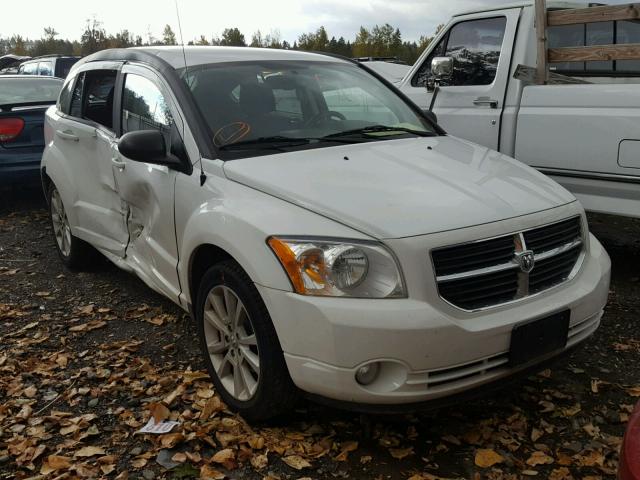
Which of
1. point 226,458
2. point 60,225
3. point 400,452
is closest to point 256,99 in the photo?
point 226,458

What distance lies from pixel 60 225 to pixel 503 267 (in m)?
4.07

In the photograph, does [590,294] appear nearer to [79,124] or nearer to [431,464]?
[431,464]

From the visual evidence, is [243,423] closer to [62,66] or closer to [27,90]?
[27,90]

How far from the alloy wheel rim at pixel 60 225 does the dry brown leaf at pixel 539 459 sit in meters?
3.94

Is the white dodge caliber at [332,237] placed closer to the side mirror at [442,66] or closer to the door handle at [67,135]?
the door handle at [67,135]

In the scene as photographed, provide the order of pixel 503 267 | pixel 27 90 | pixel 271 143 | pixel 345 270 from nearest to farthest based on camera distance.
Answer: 1. pixel 345 270
2. pixel 503 267
3. pixel 271 143
4. pixel 27 90

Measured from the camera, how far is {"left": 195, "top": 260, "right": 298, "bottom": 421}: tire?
110 inches

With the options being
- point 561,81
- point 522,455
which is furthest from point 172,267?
point 561,81

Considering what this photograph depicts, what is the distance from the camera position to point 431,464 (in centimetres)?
285

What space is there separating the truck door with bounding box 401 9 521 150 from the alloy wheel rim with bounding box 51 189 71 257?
3.20 m

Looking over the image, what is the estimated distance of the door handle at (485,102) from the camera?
5.36 m

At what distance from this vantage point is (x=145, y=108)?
3977 millimetres

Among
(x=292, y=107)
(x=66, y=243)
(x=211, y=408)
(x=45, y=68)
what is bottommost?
(x=211, y=408)

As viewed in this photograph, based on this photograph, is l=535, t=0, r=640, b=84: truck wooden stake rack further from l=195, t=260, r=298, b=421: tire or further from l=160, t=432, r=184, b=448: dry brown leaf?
l=160, t=432, r=184, b=448: dry brown leaf
